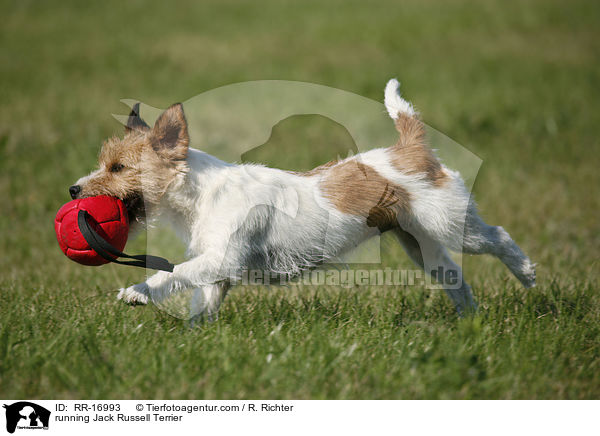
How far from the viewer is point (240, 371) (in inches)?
116

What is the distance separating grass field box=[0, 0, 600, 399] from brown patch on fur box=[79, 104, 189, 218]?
0.79 meters

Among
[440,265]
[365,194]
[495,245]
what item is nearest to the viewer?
[365,194]

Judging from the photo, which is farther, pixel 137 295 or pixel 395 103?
pixel 395 103

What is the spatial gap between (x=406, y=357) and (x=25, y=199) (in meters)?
5.42

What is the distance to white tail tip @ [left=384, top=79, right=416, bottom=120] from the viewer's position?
395cm

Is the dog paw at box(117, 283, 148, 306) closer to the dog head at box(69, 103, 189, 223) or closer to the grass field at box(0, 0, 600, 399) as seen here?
the grass field at box(0, 0, 600, 399)

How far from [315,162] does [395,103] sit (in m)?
4.20

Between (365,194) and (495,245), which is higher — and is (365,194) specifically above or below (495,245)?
above

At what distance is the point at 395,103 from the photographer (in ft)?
13.1

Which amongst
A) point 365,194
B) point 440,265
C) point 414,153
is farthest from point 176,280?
point 440,265
